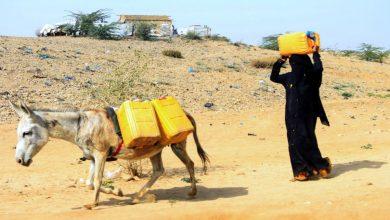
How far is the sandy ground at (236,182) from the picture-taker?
303 inches

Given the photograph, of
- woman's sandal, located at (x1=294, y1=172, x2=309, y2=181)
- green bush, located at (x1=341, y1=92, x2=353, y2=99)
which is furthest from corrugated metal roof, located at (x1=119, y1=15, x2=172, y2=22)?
woman's sandal, located at (x1=294, y1=172, x2=309, y2=181)

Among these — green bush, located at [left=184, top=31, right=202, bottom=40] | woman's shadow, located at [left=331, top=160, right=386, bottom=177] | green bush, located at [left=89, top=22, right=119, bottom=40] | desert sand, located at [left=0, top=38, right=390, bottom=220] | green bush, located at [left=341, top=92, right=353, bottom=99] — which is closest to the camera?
desert sand, located at [left=0, top=38, right=390, bottom=220]

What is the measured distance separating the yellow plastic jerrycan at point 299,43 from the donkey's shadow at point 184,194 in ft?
7.39

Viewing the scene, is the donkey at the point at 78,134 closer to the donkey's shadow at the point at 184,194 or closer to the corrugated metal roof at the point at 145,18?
the donkey's shadow at the point at 184,194

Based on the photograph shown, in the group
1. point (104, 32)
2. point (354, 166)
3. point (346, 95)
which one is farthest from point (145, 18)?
point (354, 166)

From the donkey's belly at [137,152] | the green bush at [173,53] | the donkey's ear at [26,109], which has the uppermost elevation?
the donkey's ear at [26,109]

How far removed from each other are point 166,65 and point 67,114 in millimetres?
16393

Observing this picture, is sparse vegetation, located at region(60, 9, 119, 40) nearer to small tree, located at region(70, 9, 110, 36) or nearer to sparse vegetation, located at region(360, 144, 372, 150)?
small tree, located at region(70, 9, 110, 36)

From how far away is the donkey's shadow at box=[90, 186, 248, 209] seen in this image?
8.83m

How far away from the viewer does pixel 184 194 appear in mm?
9383

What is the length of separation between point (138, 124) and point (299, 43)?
297 cm

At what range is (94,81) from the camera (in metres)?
20.2

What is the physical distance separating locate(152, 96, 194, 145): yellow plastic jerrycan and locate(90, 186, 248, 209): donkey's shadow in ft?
3.13

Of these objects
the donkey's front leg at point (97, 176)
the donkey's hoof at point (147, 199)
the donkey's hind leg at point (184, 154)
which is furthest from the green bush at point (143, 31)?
the donkey's front leg at point (97, 176)
